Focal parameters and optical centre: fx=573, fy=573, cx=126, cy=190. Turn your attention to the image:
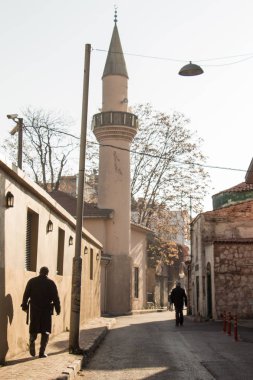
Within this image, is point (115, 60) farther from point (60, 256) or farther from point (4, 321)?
point (4, 321)

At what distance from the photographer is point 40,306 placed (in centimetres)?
1058

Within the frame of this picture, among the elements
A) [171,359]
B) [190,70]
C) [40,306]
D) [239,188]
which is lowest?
[171,359]

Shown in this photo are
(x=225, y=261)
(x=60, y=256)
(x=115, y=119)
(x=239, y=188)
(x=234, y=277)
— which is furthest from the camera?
(x=239, y=188)

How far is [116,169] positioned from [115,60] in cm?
742

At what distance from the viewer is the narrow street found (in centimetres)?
927

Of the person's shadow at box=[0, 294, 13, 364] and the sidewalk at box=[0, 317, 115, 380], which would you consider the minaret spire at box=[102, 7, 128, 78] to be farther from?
the person's shadow at box=[0, 294, 13, 364]

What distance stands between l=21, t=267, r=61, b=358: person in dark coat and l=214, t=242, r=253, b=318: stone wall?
57.7 feet

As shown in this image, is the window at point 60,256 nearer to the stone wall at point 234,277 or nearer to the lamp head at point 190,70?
the lamp head at point 190,70

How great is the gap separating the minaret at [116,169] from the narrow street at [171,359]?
19.7m

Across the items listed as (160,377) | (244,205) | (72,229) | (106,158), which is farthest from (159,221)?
(160,377)

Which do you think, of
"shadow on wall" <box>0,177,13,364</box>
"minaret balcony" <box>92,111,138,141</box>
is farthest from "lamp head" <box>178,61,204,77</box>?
"minaret balcony" <box>92,111,138,141</box>

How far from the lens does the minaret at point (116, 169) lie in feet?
119

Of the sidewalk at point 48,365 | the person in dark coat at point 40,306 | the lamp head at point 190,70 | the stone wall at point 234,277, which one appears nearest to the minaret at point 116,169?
the stone wall at point 234,277

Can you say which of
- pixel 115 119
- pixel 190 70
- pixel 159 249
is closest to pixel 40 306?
pixel 190 70
